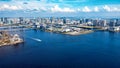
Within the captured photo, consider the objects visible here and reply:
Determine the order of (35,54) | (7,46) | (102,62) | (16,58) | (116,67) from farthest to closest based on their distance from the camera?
1. (7,46)
2. (35,54)
3. (16,58)
4. (102,62)
5. (116,67)

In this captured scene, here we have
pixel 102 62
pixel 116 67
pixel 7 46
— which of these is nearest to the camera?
pixel 116 67

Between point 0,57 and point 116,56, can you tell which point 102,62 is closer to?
point 116,56

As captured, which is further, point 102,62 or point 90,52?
point 90,52

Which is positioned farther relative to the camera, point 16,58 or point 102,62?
point 16,58

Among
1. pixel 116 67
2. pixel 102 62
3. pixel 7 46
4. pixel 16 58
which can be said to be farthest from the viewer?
pixel 7 46

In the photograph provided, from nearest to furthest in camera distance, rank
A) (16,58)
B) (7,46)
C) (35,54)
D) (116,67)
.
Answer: (116,67) < (16,58) < (35,54) < (7,46)

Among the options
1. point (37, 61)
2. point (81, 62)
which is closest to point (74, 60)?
point (81, 62)

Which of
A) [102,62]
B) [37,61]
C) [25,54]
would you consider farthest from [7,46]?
[102,62]

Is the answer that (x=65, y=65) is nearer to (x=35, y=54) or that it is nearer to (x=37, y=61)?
(x=37, y=61)
